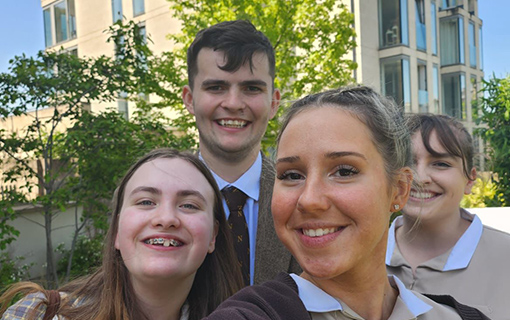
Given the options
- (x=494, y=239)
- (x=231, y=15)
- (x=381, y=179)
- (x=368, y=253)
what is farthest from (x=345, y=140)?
(x=231, y=15)

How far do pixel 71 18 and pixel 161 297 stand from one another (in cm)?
2115

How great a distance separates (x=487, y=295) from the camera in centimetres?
194

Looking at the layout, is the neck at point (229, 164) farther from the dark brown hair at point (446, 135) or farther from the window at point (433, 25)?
the window at point (433, 25)

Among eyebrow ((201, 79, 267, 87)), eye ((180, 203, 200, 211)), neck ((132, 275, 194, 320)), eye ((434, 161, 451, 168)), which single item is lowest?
neck ((132, 275, 194, 320))

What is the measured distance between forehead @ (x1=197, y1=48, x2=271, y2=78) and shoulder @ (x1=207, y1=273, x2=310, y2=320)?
1557 mm

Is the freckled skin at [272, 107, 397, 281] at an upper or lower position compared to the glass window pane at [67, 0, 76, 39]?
lower

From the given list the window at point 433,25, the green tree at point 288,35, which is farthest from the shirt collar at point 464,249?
the window at point 433,25

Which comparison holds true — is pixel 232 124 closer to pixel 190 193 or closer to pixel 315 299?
pixel 190 193

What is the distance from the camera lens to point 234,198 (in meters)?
2.47

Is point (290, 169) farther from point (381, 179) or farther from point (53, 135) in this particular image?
point (53, 135)

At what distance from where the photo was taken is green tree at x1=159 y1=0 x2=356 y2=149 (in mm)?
8242

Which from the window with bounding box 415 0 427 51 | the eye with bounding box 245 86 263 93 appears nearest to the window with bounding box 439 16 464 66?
the window with bounding box 415 0 427 51

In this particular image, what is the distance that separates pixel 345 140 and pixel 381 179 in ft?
0.51

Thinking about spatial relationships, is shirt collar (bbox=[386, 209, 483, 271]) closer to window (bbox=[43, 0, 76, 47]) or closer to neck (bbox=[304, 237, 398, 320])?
neck (bbox=[304, 237, 398, 320])
